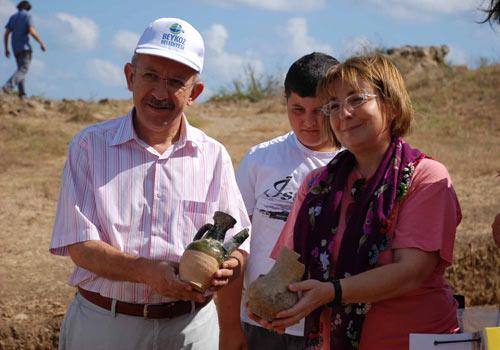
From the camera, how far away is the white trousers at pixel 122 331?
342cm

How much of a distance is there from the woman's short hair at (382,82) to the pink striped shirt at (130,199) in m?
0.70

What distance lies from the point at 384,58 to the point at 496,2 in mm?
571

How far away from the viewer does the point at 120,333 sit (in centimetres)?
342

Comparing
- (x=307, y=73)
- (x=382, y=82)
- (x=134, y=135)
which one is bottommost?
(x=134, y=135)

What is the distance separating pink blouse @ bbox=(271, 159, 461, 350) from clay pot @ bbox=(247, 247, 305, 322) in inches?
11.5

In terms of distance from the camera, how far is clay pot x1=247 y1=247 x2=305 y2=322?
2918 mm

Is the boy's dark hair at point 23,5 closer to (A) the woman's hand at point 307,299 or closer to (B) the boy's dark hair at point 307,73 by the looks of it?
(B) the boy's dark hair at point 307,73

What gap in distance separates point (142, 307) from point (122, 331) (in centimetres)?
12

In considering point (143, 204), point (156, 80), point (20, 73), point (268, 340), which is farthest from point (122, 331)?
point (20, 73)

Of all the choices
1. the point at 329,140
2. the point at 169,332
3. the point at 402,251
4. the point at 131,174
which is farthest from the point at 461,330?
the point at 131,174

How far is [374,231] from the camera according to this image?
9.72ft

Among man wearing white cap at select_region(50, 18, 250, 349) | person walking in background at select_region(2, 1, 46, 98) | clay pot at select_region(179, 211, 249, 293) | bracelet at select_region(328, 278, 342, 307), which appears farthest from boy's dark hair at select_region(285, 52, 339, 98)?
person walking in background at select_region(2, 1, 46, 98)

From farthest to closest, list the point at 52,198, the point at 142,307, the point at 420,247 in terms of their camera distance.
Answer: the point at 52,198 → the point at 142,307 → the point at 420,247

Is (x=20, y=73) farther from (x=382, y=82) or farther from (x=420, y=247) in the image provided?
(x=420, y=247)
